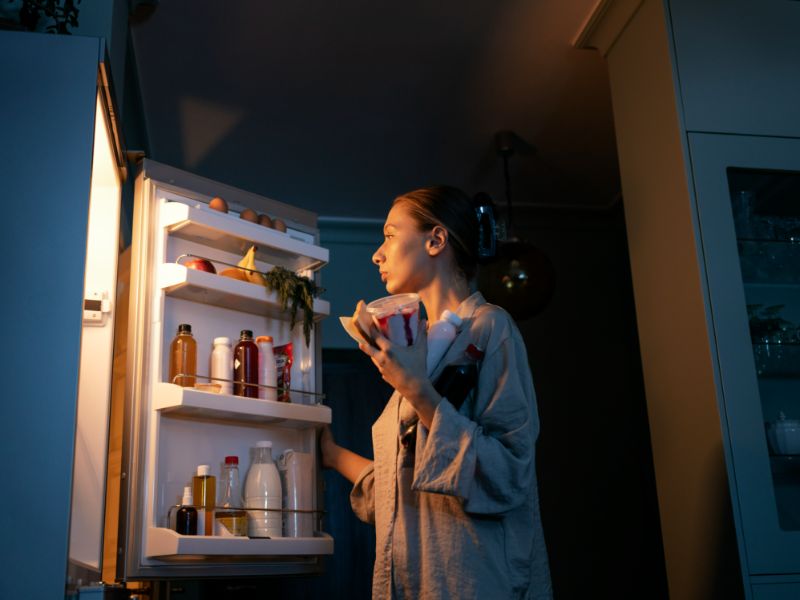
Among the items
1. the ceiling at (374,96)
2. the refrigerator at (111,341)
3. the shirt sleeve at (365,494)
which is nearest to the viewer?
the refrigerator at (111,341)

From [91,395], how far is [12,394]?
355 mm

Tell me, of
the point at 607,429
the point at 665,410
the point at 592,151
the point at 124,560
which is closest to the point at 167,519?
the point at 124,560

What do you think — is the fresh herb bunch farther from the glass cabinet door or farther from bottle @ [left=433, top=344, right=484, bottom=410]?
the glass cabinet door

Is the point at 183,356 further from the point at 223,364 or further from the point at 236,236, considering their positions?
the point at 236,236

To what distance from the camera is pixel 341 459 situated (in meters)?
2.03

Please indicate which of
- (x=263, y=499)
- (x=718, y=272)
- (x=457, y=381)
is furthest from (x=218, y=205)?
(x=718, y=272)

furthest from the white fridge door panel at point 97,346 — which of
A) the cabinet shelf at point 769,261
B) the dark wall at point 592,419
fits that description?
the dark wall at point 592,419

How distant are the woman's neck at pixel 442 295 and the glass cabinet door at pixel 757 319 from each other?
2.32ft

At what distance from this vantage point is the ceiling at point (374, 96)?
280 cm

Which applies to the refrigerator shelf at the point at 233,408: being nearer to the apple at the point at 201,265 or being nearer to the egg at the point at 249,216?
the apple at the point at 201,265

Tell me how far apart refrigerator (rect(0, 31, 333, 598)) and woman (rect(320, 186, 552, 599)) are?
37 cm

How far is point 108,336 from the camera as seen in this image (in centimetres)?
171

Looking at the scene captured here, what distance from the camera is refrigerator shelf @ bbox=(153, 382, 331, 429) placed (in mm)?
1773

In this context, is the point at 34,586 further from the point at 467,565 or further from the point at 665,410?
the point at 665,410
